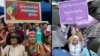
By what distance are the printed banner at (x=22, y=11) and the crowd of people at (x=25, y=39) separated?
0.07 metres

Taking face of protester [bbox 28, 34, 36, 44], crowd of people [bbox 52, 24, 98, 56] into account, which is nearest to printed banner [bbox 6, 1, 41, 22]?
face of protester [bbox 28, 34, 36, 44]

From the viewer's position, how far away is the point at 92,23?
13.3ft

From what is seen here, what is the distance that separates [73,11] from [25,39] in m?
0.71

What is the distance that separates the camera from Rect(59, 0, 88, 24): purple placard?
13.1 ft

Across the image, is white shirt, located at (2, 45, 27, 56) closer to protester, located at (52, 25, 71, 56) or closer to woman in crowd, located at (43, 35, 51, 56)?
woman in crowd, located at (43, 35, 51, 56)

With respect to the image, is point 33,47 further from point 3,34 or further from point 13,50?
point 3,34

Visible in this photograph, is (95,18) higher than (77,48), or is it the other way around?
(95,18)

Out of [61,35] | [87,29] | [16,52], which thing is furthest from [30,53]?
[87,29]

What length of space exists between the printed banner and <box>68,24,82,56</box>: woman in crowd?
510 millimetres

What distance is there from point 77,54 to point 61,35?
32 cm

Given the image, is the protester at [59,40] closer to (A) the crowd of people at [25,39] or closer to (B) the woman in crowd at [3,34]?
(A) the crowd of people at [25,39]

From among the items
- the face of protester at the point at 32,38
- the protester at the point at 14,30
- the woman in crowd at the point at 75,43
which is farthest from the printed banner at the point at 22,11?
the woman in crowd at the point at 75,43

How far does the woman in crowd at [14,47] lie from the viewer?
3760 mm

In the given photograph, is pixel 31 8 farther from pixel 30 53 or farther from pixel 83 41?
pixel 83 41
